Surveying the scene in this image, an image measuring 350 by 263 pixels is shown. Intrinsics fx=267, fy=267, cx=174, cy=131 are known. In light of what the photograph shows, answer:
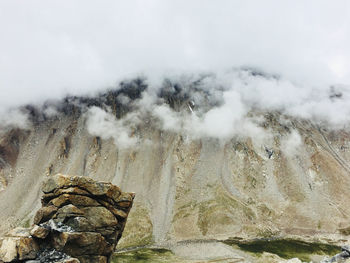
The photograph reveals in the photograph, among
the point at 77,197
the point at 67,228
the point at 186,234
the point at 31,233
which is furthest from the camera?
the point at 186,234

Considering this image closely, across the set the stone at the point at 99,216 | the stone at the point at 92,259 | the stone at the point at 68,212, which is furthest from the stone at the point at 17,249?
the stone at the point at 99,216

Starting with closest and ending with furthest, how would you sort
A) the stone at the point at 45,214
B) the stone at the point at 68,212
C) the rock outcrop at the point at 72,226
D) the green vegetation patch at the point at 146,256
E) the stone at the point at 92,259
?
the rock outcrop at the point at 72,226 < the stone at the point at 92,259 < the stone at the point at 68,212 < the stone at the point at 45,214 < the green vegetation patch at the point at 146,256

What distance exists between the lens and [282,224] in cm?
17950

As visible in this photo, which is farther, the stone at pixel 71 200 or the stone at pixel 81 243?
the stone at pixel 71 200

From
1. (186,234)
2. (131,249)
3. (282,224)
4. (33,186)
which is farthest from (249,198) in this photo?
(33,186)

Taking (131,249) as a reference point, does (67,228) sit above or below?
above

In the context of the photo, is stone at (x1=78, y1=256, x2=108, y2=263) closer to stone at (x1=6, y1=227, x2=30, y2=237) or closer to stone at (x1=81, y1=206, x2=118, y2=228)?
stone at (x1=81, y1=206, x2=118, y2=228)

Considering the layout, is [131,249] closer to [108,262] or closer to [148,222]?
[148,222]

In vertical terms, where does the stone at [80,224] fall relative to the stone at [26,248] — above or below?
above

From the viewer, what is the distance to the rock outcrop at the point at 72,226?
2167 centimetres

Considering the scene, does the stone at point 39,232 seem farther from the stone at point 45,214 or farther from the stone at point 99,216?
the stone at point 99,216

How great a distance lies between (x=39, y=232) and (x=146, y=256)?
4887 inches

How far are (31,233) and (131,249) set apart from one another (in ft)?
473

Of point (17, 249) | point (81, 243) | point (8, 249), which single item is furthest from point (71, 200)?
point (8, 249)
